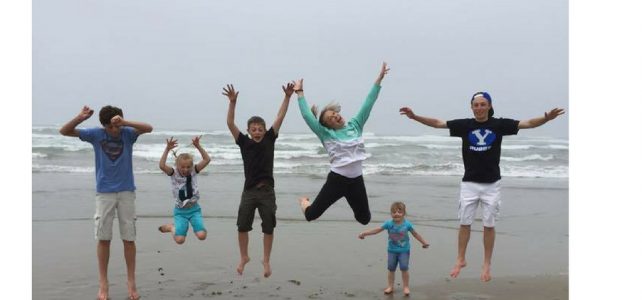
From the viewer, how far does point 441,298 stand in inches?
315

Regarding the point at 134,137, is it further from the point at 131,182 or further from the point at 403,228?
the point at 403,228

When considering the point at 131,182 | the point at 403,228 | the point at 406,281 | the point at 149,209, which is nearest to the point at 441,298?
the point at 406,281

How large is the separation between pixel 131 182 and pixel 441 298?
4.07 m

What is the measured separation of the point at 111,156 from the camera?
7.02m

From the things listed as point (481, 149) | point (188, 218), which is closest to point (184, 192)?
point (188, 218)

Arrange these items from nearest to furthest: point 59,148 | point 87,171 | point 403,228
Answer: point 403,228, point 87,171, point 59,148

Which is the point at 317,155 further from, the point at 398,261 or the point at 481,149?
the point at 481,149

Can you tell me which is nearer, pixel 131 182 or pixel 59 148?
pixel 131 182

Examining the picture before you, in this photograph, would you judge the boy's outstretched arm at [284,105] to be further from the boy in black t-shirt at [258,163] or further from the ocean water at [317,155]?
the ocean water at [317,155]

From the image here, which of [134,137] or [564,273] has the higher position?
[134,137]

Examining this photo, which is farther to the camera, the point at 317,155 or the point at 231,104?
the point at 317,155

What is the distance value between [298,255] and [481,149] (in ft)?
12.6

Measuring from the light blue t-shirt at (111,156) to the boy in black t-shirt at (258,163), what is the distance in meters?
1.19

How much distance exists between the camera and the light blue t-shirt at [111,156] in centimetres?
701
